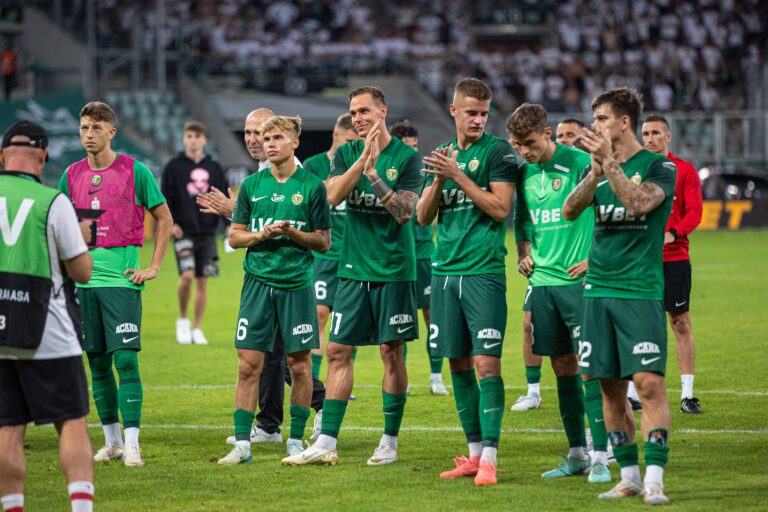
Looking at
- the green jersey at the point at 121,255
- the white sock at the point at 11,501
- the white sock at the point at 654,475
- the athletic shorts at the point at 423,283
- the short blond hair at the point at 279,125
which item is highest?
the short blond hair at the point at 279,125

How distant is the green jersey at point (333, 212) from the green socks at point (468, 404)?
3225mm

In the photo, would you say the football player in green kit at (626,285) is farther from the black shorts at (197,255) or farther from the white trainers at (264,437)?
the black shorts at (197,255)

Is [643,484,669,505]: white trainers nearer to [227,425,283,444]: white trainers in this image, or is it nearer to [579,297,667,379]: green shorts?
[579,297,667,379]: green shorts

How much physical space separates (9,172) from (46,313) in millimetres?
785

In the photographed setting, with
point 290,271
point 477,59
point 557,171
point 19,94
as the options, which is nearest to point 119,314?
point 290,271

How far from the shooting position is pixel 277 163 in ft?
28.7

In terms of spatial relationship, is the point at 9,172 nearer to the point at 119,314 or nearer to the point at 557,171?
the point at 119,314

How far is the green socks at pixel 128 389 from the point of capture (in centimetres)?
870

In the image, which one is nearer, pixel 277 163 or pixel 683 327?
pixel 277 163

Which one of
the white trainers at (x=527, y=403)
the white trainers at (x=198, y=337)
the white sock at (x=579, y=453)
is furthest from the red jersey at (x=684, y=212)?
the white trainers at (x=198, y=337)

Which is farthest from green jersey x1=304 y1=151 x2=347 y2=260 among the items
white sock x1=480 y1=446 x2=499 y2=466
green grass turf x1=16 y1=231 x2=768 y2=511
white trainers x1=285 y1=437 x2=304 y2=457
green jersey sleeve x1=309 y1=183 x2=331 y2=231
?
white sock x1=480 y1=446 x2=499 y2=466

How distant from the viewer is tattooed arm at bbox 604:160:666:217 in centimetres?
699

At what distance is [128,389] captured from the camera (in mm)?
8766

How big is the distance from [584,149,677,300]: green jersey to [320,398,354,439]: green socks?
221 centimetres
